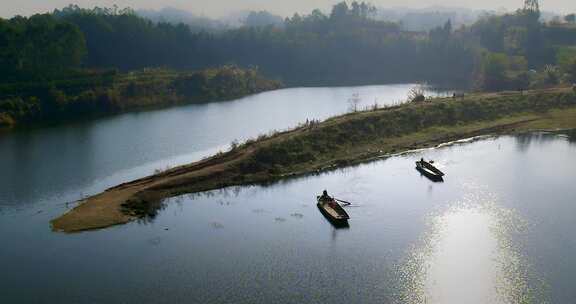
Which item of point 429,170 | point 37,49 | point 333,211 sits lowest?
point 333,211

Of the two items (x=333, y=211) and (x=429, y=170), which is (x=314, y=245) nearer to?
(x=333, y=211)

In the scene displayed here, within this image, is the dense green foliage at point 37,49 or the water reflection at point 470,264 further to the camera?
the dense green foliage at point 37,49

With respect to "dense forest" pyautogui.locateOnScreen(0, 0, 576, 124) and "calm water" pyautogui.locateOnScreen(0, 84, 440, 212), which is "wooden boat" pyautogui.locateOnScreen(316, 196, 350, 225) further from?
"dense forest" pyautogui.locateOnScreen(0, 0, 576, 124)

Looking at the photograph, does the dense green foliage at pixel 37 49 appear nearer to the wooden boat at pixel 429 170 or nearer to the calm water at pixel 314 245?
the calm water at pixel 314 245

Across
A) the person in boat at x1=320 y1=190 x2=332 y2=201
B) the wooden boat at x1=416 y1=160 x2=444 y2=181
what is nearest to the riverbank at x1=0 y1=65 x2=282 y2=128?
the person in boat at x1=320 y1=190 x2=332 y2=201

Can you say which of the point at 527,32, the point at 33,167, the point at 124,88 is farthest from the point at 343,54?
the point at 33,167

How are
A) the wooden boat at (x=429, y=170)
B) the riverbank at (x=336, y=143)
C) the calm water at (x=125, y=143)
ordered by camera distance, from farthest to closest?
the wooden boat at (x=429, y=170)
the calm water at (x=125, y=143)
the riverbank at (x=336, y=143)

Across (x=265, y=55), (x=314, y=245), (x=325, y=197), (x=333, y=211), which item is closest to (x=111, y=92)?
(x=325, y=197)

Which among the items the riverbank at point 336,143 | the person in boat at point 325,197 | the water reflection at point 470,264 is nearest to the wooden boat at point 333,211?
the person in boat at point 325,197
